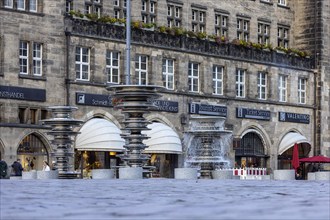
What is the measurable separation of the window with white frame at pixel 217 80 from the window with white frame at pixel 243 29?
11.9 feet

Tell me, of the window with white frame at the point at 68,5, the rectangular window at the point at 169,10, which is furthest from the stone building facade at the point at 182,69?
the rectangular window at the point at 169,10

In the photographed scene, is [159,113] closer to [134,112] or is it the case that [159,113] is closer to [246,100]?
[246,100]

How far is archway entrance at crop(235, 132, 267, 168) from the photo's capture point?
63.8m

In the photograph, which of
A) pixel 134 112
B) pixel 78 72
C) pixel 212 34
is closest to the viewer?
pixel 134 112

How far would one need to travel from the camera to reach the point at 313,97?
69.7 meters

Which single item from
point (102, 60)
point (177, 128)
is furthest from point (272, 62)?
point (102, 60)

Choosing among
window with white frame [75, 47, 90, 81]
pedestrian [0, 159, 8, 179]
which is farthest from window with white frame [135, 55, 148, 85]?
pedestrian [0, 159, 8, 179]

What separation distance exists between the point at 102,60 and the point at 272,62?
14424 mm

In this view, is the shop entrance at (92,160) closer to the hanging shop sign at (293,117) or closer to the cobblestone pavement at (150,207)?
the hanging shop sign at (293,117)

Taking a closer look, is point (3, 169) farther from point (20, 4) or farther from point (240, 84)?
point (240, 84)

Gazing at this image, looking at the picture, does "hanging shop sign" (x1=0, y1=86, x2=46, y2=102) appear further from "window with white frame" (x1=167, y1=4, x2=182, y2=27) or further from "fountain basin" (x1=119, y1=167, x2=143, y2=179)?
"fountain basin" (x1=119, y1=167, x2=143, y2=179)

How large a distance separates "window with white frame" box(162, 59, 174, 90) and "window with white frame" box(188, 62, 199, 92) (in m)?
1.51

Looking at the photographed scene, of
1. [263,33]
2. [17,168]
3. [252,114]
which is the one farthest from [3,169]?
[263,33]

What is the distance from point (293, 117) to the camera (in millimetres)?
68312
